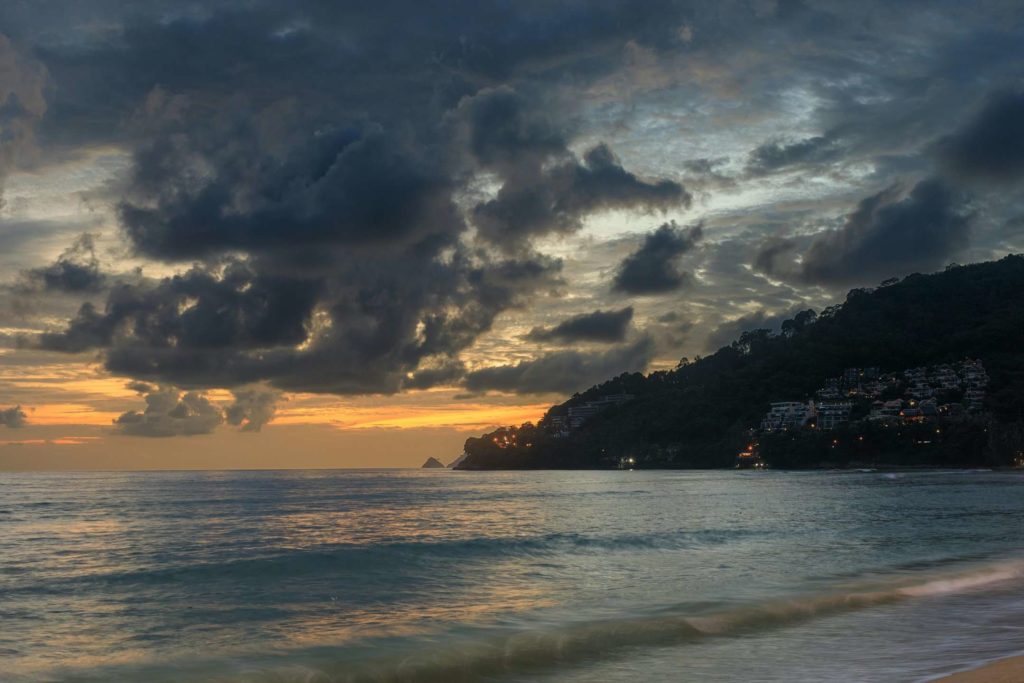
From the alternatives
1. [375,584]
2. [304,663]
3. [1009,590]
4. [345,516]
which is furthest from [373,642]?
[345,516]

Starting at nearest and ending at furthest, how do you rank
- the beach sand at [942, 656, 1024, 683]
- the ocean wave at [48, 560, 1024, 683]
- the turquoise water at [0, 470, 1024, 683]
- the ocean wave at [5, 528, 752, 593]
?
the beach sand at [942, 656, 1024, 683]
the ocean wave at [48, 560, 1024, 683]
the turquoise water at [0, 470, 1024, 683]
the ocean wave at [5, 528, 752, 593]

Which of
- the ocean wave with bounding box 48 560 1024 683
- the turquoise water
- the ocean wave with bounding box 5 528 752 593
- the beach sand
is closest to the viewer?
the beach sand

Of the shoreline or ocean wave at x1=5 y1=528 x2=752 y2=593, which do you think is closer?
the shoreline

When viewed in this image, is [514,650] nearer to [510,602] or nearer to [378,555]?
[510,602]

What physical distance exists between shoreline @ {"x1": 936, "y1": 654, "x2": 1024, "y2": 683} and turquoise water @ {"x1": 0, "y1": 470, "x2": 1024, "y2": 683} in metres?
0.56

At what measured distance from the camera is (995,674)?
10.8 meters

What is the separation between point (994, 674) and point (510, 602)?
12.1 metres

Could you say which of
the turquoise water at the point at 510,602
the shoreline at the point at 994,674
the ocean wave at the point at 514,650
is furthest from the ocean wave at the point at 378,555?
the shoreline at the point at 994,674

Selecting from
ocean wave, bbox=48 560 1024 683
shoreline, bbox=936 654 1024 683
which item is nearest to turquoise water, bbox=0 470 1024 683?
ocean wave, bbox=48 560 1024 683

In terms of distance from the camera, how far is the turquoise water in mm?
14211

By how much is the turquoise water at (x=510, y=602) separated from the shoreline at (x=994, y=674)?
563mm

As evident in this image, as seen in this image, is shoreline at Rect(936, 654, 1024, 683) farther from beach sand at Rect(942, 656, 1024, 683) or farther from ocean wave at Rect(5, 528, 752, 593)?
ocean wave at Rect(5, 528, 752, 593)

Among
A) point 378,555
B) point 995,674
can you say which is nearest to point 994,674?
point 995,674

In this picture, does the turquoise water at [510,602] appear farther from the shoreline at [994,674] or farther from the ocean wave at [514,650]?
the shoreline at [994,674]
